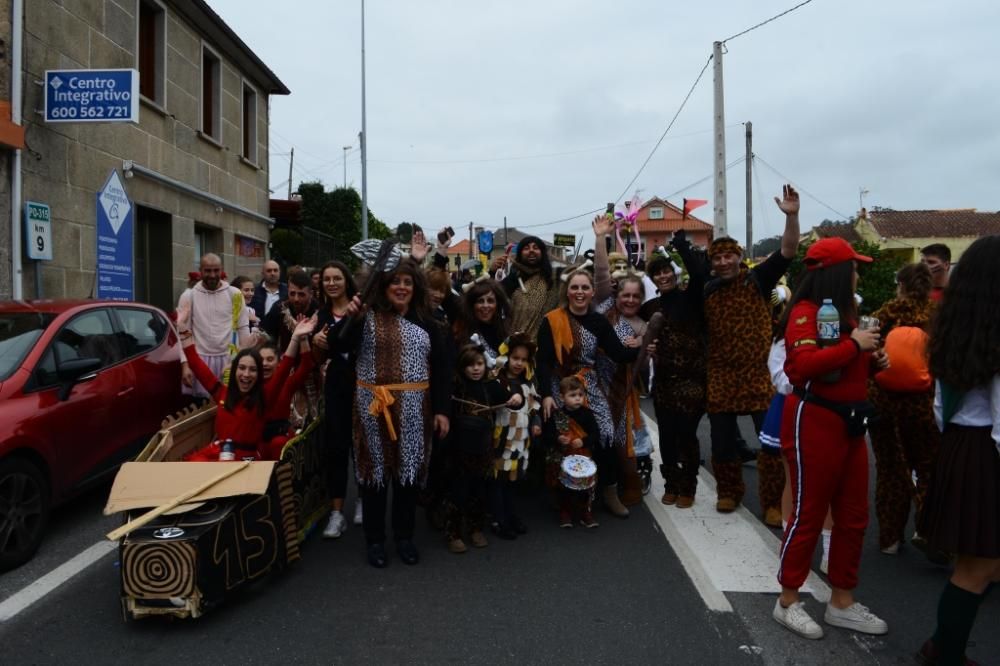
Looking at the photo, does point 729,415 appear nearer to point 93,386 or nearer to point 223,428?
point 223,428

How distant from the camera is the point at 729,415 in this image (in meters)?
5.22

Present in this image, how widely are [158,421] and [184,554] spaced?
2.78m

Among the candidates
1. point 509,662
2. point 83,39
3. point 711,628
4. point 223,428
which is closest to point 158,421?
point 223,428

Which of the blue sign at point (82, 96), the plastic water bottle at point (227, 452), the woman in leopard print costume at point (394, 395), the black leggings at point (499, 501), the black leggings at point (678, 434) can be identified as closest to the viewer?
the woman in leopard print costume at point (394, 395)

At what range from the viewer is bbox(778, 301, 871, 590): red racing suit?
337cm

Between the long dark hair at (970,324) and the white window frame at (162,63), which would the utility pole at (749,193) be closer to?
the white window frame at (162,63)

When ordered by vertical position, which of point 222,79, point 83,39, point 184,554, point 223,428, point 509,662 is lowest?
point 509,662

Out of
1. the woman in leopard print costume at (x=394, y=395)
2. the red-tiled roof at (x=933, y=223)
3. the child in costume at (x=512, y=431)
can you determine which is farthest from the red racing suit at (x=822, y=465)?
the red-tiled roof at (x=933, y=223)

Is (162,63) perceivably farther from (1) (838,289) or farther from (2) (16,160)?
(1) (838,289)

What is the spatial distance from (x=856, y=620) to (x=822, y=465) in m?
0.74

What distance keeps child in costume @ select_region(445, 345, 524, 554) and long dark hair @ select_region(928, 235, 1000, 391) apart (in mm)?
2393

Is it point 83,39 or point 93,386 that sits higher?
point 83,39

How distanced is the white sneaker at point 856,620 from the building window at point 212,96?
13.9 meters

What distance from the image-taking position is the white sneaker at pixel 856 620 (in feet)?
11.3
